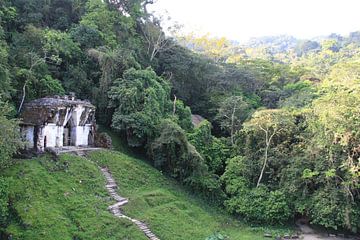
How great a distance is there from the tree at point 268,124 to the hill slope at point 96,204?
542 centimetres

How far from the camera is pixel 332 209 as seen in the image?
842 inches

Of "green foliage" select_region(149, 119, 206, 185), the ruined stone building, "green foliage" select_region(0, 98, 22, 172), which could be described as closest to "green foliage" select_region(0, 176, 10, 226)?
"green foliage" select_region(0, 98, 22, 172)

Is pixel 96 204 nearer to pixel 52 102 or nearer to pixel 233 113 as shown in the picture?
pixel 52 102

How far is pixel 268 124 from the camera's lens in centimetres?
2469

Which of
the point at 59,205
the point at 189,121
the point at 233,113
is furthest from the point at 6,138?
the point at 233,113

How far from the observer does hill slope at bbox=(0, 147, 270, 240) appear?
1669cm

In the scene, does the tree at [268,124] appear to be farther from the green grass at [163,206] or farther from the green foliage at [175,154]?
the green grass at [163,206]

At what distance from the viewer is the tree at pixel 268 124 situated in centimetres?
2486

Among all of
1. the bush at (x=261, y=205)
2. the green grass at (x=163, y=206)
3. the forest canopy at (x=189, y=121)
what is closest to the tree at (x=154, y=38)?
the forest canopy at (x=189, y=121)

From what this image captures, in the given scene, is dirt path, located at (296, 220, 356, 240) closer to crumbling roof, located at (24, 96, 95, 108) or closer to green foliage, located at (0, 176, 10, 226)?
green foliage, located at (0, 176, 10, 226)

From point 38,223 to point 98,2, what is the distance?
80.1 feet

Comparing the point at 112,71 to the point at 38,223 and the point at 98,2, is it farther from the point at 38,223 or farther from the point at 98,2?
the point at 38,223

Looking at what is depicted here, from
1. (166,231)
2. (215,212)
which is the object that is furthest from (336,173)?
(166,231)

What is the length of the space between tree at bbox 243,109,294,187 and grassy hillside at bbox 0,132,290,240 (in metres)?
5.43
